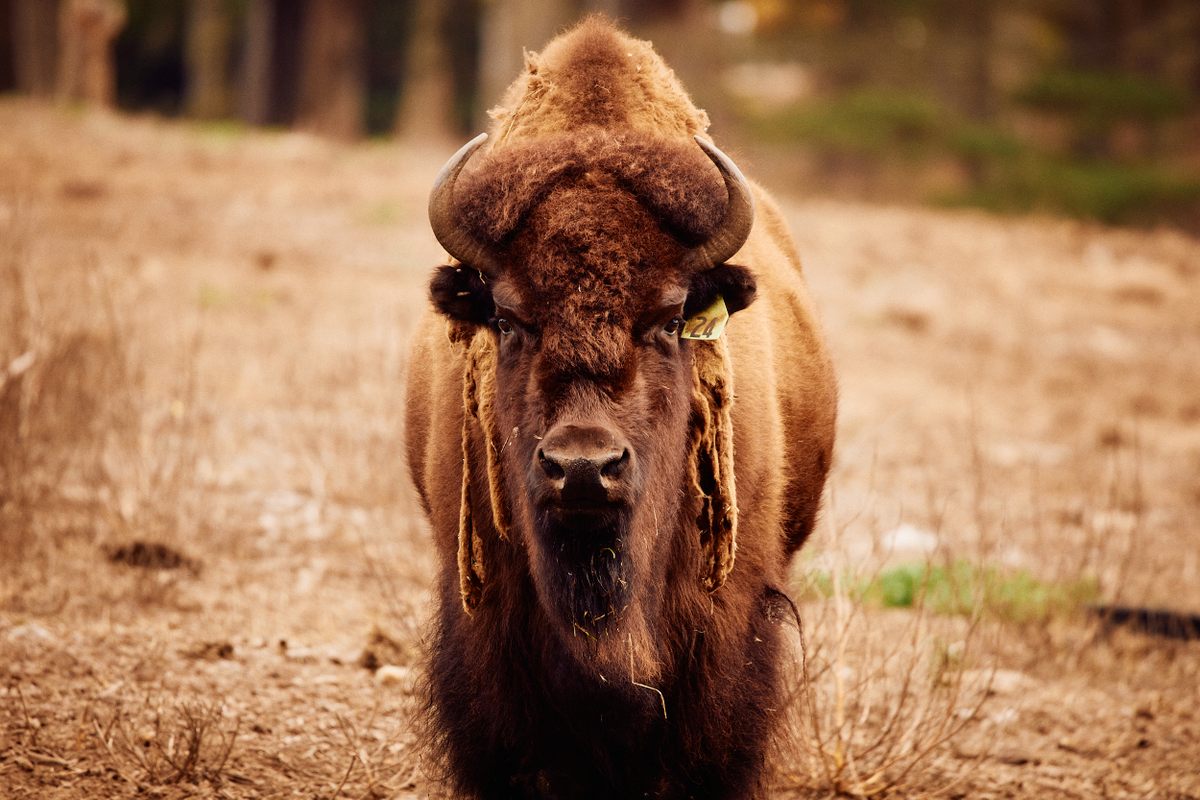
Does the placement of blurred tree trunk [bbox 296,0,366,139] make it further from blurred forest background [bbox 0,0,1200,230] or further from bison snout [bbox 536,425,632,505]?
bison snout [bbox 536,425,632,505]

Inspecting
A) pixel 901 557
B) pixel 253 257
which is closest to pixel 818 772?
pixel 901 557

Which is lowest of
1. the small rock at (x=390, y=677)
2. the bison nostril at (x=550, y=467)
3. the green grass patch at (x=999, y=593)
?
the small rock at (x=390, y=677)

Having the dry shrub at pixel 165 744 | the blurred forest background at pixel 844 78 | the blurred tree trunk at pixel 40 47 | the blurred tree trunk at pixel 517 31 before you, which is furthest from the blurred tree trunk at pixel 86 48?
the dry shrub at pixel 165 744

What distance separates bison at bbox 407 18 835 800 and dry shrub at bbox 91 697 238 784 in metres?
0.80

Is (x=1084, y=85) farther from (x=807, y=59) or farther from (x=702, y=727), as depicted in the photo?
(x=702, y=727)


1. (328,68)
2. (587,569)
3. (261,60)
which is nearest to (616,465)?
(587,569)

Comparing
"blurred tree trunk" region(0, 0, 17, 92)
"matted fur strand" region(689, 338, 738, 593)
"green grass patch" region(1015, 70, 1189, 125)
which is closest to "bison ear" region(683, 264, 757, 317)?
"matted fur strand" region(689, 338, 738, 593)

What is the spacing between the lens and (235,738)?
14.9ft

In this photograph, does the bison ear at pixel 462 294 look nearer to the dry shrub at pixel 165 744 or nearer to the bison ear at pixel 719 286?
the bison ear at pixel 719 286

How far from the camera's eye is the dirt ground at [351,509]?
4.89 meters

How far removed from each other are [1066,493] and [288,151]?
12163 millimetres

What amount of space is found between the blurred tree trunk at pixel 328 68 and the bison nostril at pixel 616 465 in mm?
22531

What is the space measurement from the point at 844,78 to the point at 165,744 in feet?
109

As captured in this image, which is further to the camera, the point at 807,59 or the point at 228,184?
the point at 807,59
